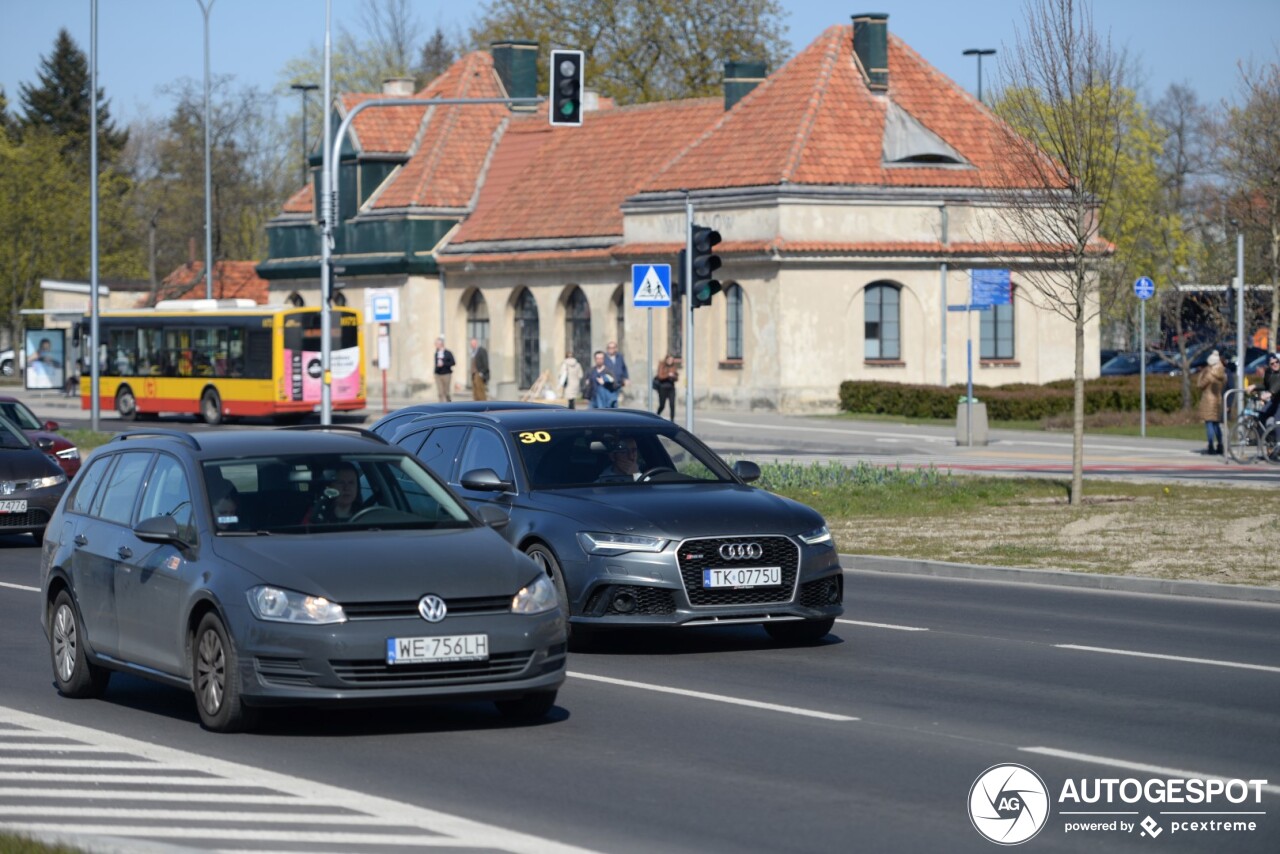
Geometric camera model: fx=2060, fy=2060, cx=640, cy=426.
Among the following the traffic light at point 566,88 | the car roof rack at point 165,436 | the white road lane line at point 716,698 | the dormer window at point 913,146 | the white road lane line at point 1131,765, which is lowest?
the white road lane line at point 716,698

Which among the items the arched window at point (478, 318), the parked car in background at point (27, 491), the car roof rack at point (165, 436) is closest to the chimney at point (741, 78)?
the arched window at point (478, 318)

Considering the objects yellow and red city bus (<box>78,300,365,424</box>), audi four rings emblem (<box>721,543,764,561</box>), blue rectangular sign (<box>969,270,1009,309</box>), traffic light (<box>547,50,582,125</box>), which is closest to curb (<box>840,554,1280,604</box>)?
audi four rings emblem (<box>721,543,764,561</box>)

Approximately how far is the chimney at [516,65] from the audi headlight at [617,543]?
56.6 metres

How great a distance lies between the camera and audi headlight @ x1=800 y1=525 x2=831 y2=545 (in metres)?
13.2

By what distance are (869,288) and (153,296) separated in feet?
137

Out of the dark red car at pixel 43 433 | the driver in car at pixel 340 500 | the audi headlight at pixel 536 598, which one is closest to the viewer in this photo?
the audi headlight at pixel 536 598

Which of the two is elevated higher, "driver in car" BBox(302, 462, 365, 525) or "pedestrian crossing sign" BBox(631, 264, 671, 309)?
"pedestrian crossing sign" BBox(631, 264, 671, 309)

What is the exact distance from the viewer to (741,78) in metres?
57.9

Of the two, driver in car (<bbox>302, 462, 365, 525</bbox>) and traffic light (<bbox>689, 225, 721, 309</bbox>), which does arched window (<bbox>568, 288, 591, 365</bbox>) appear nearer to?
traffic light (<bbox>689, 225, 721, 309</bbox>)

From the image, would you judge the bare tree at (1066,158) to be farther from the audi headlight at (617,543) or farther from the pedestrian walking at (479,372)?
the pedestrian walking at (479,372)

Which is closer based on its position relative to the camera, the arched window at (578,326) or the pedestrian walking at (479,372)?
the pedestrian walking at (479,372)

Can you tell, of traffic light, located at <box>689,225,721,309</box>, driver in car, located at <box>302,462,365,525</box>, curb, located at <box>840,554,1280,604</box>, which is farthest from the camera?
traffic light, located at <box>689,225,721,309</box>

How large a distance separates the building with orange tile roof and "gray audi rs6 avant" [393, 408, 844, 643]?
3179cm

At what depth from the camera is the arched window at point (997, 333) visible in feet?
176
